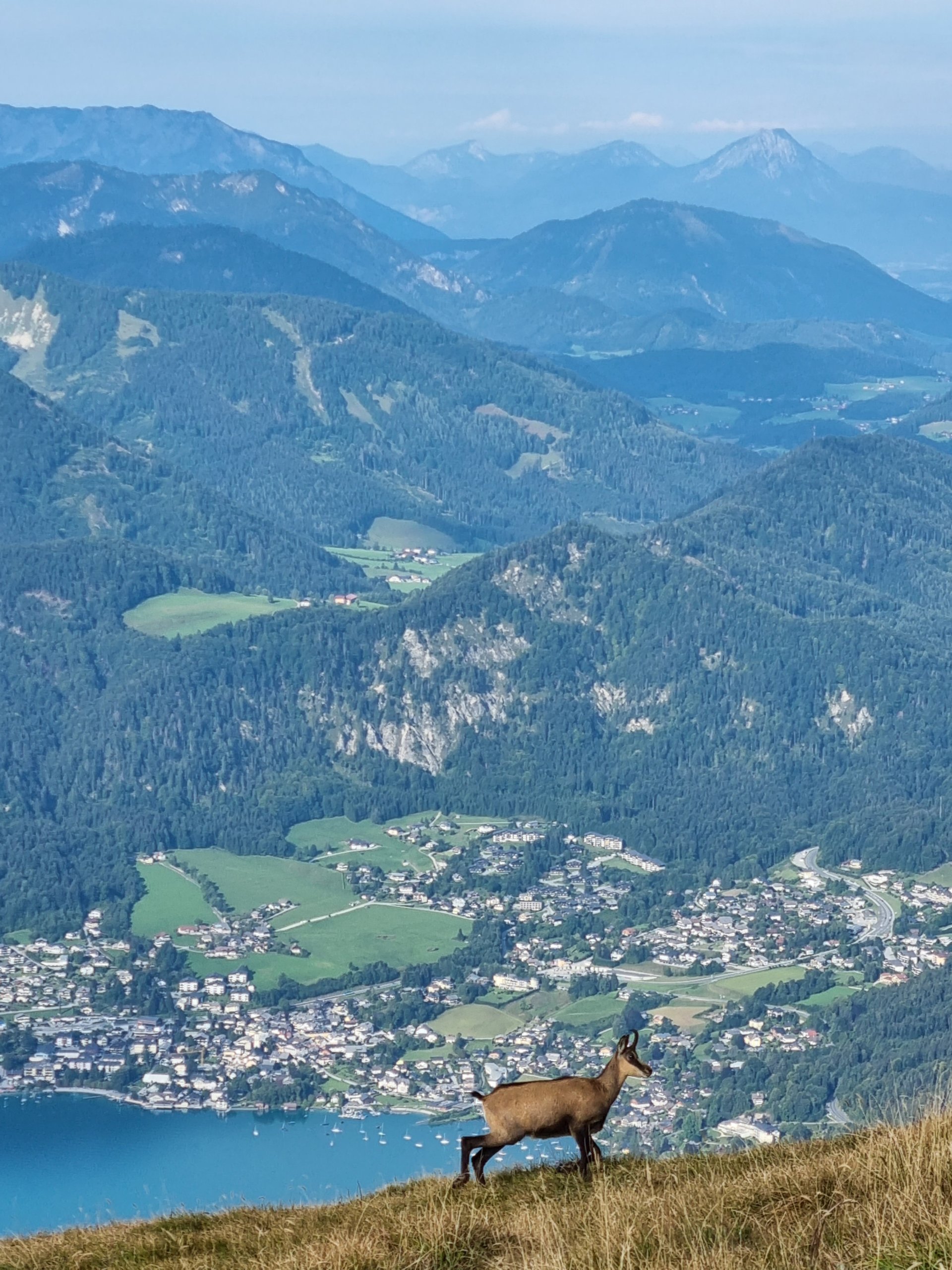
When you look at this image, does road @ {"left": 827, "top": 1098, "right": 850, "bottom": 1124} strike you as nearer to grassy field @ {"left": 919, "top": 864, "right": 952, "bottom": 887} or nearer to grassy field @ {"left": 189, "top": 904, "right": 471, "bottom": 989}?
grassy field @ {"left": 189, "top": 904, "right": 471, "bottom": 989}

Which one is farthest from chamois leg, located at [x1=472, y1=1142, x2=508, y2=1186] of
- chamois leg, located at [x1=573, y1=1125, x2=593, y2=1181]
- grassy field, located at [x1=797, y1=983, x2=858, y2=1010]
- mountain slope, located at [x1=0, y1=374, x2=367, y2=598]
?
mountain slope, located at [x1=0, y1=374, x2=367, y2=598]

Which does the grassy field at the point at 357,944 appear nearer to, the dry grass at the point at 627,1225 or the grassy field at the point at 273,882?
the grassy field at the point at 273,882

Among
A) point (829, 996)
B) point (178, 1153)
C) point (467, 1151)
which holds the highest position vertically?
point (467, 1151)

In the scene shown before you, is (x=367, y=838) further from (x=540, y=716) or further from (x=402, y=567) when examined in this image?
(x=402, y=567)

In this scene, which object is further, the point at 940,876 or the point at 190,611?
the point at 190,611

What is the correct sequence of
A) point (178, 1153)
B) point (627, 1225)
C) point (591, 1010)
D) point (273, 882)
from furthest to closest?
point (273, 882), point (591, 1010), point (178, 1153), point (627, 1225)

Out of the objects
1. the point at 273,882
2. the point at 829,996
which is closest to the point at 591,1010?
the point at 829,996
